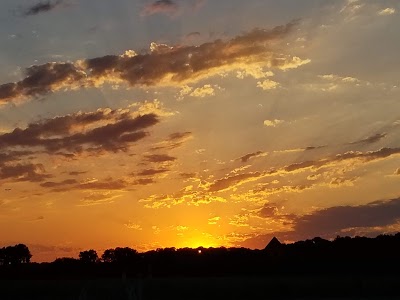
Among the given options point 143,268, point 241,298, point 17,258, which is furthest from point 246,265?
point 17,258

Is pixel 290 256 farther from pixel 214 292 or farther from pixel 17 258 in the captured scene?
pixel 17 258

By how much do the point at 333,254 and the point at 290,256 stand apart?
16.0 feet

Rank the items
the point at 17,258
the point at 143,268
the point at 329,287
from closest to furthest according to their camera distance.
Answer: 1. the point at 329,287
2. the point at 143,268
3. the point at 17,258

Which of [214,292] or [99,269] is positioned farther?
[99,269]

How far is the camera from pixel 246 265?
75688 millimetres

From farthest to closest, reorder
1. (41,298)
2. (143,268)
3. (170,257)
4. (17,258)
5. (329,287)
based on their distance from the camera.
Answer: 1. (17,258)
2. (170,257)
3. (143,268)
4. (329,287)
5. (41,298)

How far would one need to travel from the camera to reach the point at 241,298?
2122 inches

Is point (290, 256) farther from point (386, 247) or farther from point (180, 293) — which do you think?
point (180, 293)

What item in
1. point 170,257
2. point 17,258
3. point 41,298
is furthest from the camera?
point 17,258

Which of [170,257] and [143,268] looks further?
[170,257]

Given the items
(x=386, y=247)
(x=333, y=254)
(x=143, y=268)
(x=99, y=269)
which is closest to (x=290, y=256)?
(x=333, y=254)

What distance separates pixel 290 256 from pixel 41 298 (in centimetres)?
3304

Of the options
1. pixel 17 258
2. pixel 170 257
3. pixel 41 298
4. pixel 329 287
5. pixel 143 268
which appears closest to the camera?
pixel 41 298

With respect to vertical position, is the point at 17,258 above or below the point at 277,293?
above
